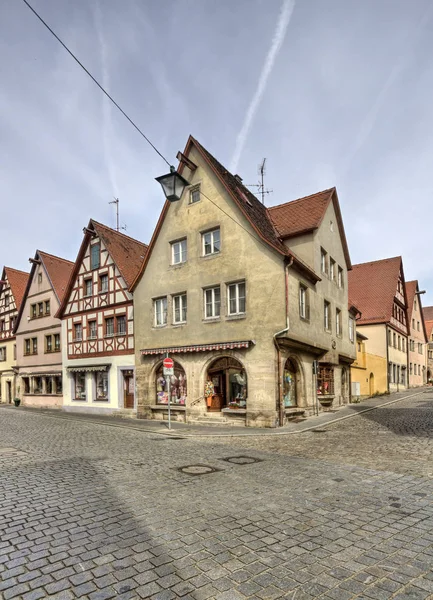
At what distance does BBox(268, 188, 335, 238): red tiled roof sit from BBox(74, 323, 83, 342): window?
1349 cm

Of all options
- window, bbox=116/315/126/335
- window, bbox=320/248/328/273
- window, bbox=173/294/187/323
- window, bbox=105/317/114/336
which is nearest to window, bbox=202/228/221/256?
window, bbox=173/294/187/323

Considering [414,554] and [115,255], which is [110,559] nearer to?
[414,554]

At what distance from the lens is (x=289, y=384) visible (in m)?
18.4

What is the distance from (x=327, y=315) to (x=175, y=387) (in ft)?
28.8

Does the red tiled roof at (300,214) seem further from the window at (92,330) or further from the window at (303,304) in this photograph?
the window at (92,330)

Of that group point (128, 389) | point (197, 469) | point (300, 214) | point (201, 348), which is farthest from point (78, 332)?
point (197, 469)

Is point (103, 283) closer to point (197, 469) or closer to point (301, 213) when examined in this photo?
point (301, 213)

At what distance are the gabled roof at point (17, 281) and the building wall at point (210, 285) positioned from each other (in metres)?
19.0

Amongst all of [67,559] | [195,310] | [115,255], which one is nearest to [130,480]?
[67,559]

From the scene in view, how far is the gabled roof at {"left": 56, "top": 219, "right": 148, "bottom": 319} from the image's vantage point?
24.3m

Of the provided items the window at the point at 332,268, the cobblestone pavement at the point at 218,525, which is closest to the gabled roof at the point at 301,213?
the window at the point at 332,268

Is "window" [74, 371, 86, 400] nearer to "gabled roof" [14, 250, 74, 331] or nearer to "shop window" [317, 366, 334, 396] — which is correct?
"gabled roof" [14, 250, 74, 331]

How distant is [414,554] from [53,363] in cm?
2830

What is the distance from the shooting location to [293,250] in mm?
20359
